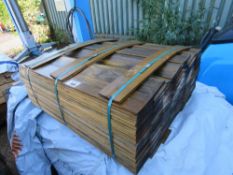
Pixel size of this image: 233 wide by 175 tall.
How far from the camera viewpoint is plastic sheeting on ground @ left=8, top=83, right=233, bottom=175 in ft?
2.97

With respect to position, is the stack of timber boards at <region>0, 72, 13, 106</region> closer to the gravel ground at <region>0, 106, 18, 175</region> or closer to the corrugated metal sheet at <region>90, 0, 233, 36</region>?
the gravel ground at <region>0, 106, 18, 175</region>

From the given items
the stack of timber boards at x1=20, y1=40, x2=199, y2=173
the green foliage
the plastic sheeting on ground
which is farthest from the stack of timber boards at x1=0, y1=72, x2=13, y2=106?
the green foliage

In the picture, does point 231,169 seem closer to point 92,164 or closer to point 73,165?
point 92,164

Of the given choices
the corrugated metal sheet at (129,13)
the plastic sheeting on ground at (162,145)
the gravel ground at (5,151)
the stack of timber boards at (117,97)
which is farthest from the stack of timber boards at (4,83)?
the corrugated metal sheet at (129,13)

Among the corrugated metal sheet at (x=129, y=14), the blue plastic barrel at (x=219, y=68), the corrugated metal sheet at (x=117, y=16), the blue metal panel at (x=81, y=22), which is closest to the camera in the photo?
the blue plastic barrel at (x=219, y=68)

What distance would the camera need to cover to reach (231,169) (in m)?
0.88

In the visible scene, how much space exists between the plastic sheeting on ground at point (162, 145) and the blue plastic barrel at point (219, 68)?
7.6 inches

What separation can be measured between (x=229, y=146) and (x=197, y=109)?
29 centimetres

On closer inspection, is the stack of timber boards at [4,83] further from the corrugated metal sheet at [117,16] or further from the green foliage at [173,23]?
the corrugated metal sheet at [117,16]

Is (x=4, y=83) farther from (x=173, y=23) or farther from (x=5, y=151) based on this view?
(x=173, y=23)

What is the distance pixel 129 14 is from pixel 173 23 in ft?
3.41

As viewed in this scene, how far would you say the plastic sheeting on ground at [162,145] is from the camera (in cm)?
91

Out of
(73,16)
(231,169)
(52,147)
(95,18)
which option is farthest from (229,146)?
(95,18)

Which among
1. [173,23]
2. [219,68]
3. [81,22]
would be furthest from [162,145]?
[173,23]
